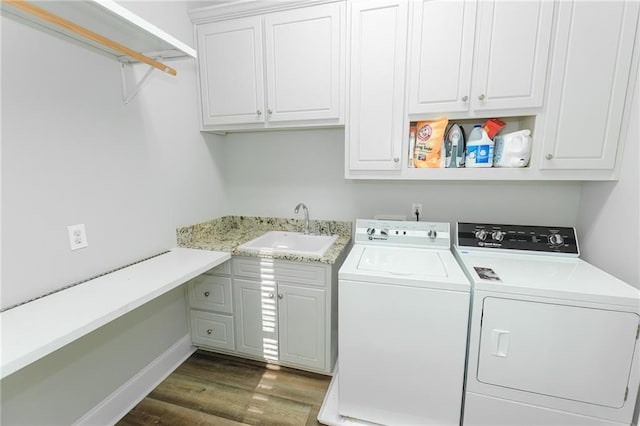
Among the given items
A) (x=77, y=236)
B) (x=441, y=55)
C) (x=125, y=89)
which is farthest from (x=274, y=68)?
(x=77, y=236)

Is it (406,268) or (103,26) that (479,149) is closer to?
(406,268)

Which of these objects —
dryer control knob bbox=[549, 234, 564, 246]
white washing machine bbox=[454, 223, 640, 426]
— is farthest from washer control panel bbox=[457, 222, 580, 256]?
white washing machine bbox=[454, 223, 640, 426]

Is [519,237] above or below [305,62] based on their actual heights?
below

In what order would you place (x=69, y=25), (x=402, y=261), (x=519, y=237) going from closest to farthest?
(x=69, y=25), (x=402, y=261), (x=519, y=237)

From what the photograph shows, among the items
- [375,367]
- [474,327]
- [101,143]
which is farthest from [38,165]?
[474,327]

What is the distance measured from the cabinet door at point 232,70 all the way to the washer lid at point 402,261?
3.89ft

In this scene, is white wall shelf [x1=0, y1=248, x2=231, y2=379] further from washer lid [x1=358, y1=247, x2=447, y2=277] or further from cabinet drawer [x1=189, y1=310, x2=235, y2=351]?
washer lid [x1=358, y1=247, x2=447, y2=277]

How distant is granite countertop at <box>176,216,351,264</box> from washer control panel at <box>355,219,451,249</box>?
0.19m

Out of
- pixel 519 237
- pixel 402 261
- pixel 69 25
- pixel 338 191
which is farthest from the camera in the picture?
pixel 338 191

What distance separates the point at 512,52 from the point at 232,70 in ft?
5.50

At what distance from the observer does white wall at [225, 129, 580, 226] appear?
182cm

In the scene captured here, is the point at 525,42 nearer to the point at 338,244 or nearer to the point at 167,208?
the point at 338,244

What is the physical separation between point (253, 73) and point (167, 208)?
1072 mm

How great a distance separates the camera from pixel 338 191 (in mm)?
2182
